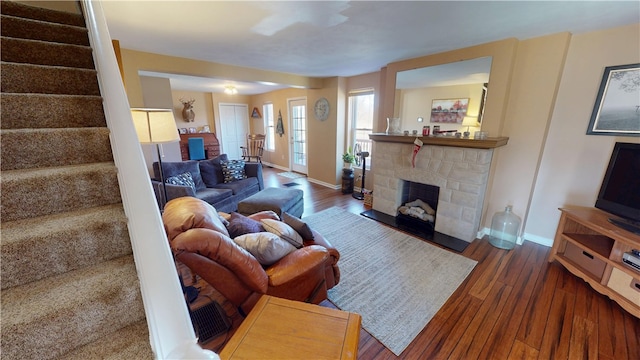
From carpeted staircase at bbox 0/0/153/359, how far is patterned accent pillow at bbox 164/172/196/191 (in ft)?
6.05

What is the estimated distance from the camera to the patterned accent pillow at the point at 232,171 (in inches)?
154

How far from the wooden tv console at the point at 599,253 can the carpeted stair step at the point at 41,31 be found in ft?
14.2

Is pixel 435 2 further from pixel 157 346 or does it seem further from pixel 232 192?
pixel 232 192

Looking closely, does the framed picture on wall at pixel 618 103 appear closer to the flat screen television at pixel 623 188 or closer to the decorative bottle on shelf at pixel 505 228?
the flat screen television at pixel 623 188

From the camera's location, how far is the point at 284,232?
1775mm

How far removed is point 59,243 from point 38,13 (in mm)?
2111

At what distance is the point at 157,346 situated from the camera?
69cm

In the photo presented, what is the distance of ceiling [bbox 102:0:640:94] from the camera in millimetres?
1741

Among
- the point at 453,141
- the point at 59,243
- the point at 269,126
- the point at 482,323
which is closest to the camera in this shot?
the point at 59,243

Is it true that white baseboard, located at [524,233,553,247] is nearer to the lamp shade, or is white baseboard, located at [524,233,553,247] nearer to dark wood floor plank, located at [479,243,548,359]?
dark wood floor plank, located at [479,243,548,359]

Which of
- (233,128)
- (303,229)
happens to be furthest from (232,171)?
(233,128)

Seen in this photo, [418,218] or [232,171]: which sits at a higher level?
[232,171]

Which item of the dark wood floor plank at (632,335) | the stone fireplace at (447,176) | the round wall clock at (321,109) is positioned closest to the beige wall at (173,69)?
the round wall clock at (321,109)

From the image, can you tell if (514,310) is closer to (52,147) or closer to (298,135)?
(52,147)
